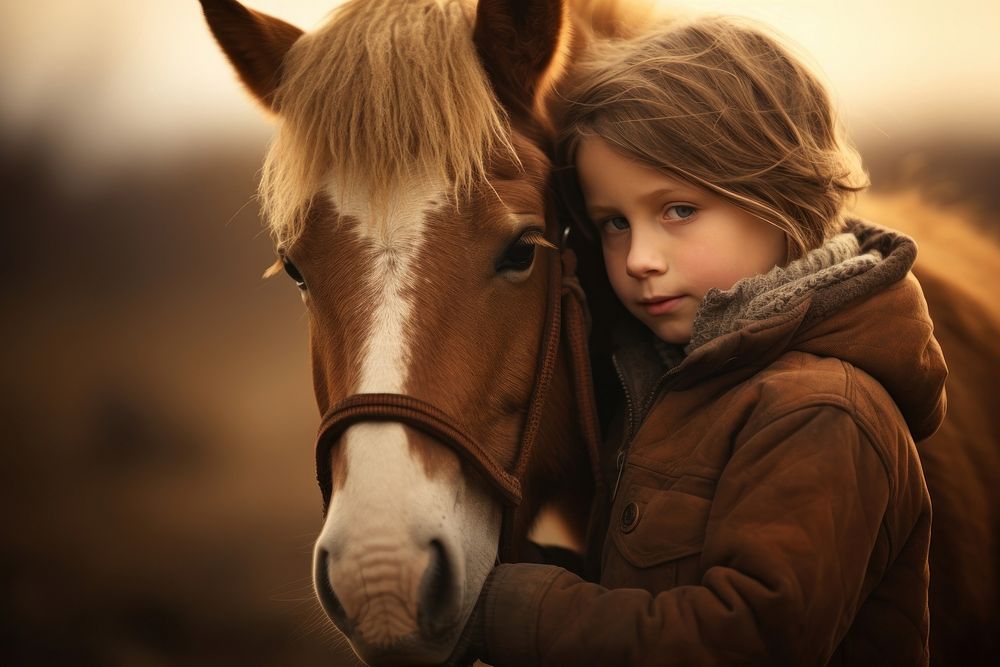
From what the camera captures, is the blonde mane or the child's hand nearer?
the child's hand

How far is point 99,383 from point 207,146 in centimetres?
123

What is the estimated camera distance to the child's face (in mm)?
947

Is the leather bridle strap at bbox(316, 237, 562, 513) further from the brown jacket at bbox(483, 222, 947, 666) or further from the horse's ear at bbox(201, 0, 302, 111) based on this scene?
the horse's ear at bbox(201, 0, 302, 111)

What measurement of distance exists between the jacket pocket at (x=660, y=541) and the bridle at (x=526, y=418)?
155 mm

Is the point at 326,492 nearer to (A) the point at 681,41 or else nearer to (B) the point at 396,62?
(B) the point at 396,62

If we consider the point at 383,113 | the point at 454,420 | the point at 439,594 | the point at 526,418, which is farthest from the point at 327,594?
the point at 383,113

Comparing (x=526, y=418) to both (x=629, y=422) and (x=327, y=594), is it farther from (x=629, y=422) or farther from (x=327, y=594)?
(x=327, y=594)

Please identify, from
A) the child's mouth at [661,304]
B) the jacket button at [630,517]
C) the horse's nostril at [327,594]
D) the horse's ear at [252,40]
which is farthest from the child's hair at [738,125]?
the horse's nostril at [327,594]

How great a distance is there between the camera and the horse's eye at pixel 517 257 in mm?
978

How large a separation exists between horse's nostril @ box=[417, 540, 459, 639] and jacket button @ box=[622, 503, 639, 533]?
8.7 inches

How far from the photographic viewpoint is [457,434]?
2.76 feet

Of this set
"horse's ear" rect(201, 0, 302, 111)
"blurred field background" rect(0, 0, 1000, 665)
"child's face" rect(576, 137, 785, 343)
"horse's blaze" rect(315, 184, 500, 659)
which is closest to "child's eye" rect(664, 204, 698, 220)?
"child's face" rect(576, 137, 785, 343)

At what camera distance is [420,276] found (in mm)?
890

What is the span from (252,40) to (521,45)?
0.44 meters
